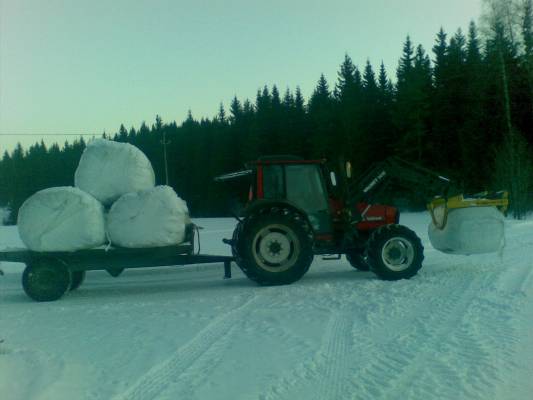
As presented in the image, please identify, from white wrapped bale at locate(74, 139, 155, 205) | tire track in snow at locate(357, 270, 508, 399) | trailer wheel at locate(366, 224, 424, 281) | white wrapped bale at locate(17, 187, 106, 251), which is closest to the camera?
tire track in snow at locate(357, 270, 508, 399)

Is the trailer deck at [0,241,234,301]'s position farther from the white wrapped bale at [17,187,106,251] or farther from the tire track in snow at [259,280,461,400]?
the tire track in snow at [259,280,461,400]

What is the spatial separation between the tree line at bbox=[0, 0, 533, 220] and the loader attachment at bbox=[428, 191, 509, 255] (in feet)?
54.4

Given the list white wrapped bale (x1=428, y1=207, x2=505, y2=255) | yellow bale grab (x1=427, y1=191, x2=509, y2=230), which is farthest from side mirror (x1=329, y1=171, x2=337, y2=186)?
white wrapped bale (x1=428, y1=207, x2=505, y2=255)

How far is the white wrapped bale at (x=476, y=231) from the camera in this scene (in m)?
8.66

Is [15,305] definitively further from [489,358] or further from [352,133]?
[352,133]

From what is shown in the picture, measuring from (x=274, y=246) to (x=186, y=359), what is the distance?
12.6 ft

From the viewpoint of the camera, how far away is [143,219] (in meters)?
7.86

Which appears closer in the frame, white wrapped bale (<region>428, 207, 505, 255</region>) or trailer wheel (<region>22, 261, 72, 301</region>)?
trailer wheel (<region>22, 261, 72, 301</region>)

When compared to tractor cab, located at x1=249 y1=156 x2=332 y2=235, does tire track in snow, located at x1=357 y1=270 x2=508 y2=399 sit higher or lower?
lower

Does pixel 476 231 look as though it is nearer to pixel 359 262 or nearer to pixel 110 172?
pixel 359 262

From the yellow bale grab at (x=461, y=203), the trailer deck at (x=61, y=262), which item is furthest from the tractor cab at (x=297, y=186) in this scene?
the yellow bale grab at (x=461, y=203)

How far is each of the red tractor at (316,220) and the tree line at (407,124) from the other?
56.2 ft

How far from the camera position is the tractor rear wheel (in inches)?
327

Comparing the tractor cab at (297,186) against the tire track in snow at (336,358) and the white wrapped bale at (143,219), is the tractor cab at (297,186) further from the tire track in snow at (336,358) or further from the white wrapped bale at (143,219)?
the tire track in snow at (336,358)
